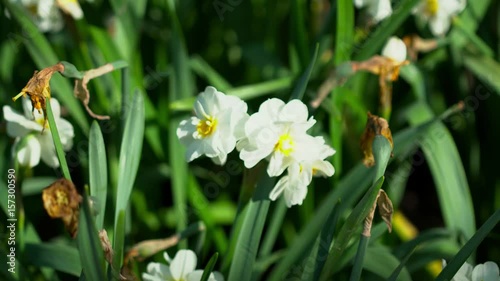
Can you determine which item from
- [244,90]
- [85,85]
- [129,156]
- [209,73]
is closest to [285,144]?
[129,156]

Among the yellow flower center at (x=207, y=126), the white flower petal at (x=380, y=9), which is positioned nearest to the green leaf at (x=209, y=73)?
the white flower petal at (x=380, y=9)

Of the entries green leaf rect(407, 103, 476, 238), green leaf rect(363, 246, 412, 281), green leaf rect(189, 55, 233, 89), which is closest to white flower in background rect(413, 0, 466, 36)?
green leaf rect(407, 103, 476, 238)

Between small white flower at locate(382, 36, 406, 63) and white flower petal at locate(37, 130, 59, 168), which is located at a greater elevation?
small white flower at locate(382, 36, 406, 63)

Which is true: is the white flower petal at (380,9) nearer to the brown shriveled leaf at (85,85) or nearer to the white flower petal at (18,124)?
the brown shriveled leaf at (85,85)

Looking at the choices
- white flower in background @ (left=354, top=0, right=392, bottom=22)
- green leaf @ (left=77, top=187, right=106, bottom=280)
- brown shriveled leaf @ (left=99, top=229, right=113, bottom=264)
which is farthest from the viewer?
white flower in background @ (left=354, top=0, right=392, bottom=22)

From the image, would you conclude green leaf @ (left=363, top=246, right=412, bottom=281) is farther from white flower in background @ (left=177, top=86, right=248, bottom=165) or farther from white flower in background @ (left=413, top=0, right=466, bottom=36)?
white flower in background @ (left=413, top=0, right=466, bottom=36)

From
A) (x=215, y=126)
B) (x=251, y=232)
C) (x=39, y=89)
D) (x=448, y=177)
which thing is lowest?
(x=448, y=177)

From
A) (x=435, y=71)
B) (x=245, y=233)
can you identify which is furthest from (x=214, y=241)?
(x=435, y=71)

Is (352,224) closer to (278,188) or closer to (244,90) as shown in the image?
(278,188)
